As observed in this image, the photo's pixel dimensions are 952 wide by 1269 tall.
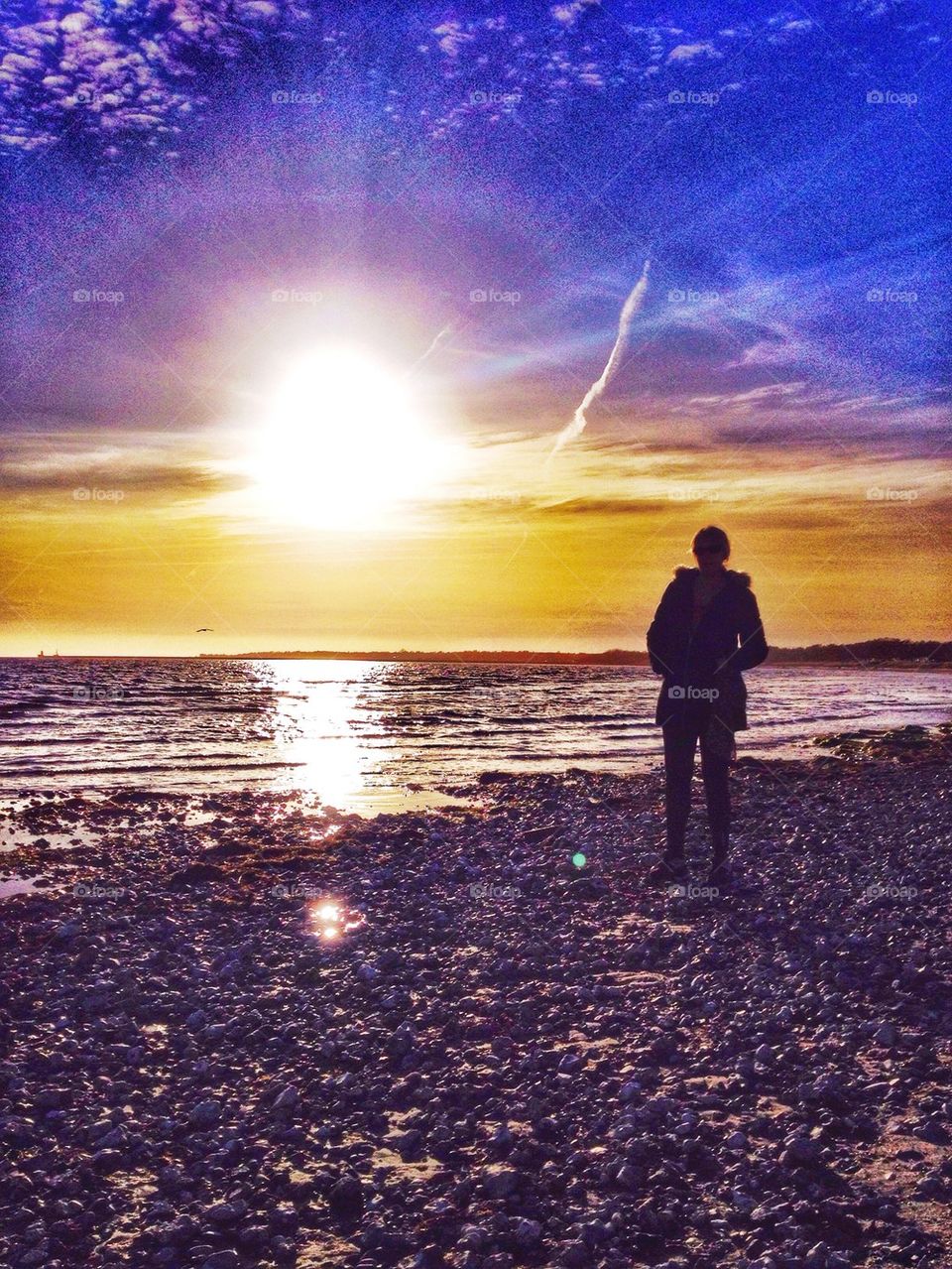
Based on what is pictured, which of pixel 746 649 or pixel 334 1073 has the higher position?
pixel 746 649

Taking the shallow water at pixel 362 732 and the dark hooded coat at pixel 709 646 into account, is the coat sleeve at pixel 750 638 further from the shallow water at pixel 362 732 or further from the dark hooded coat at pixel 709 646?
the shallow water at pixel 362 732

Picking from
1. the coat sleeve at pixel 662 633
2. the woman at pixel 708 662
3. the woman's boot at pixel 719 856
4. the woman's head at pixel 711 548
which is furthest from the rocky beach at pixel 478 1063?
the woman's head at pixel 711 548

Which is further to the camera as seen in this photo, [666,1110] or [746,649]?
[746,649]

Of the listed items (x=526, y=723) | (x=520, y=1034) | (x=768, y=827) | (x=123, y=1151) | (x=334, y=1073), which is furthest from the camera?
(x=526, y=723)

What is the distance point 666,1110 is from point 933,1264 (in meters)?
1.80

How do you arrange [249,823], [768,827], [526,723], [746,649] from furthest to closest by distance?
[526,723] → [249,823] → [768,827] → [746,649]

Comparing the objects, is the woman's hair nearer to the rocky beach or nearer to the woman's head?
the woman's head

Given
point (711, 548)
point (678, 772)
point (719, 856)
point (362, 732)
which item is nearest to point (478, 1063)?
point (678, 772)

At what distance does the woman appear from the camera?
1106 centimetres

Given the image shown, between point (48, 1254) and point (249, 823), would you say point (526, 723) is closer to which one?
point (249, 823)

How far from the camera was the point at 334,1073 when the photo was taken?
22.4 ft

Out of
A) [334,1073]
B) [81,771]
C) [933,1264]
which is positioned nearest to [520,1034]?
[334,1073]

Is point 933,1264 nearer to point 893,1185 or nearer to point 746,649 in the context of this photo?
point 893,1185

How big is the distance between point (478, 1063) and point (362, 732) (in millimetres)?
29455
